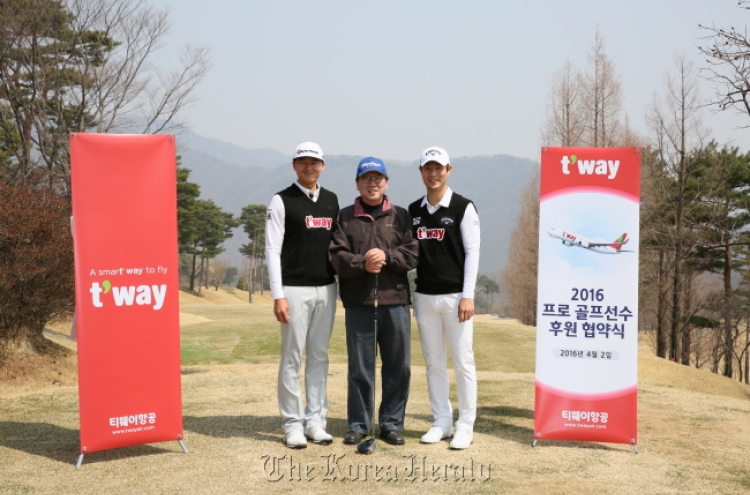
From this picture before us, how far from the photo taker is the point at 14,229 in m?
8.96

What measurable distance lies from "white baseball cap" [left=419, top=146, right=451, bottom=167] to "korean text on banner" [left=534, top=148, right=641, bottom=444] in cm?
81

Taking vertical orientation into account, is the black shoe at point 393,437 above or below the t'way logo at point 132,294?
below

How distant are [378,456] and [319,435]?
527 mm

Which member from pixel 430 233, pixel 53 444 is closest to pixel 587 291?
pixel 430 233

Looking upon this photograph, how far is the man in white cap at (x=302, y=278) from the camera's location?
5.09 m

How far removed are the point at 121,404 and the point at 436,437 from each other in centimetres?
221

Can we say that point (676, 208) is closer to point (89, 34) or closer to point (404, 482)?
point (89, 34)

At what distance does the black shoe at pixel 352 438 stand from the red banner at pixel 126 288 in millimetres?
1174

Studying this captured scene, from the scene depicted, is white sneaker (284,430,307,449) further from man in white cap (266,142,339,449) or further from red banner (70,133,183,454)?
red banner (70,133,183,454)

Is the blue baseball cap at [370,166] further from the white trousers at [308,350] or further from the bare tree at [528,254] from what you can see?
the bare tree at [528,254]

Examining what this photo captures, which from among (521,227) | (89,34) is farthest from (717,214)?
(89,34)

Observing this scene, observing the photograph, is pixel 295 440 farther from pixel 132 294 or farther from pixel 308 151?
pixel 308 151

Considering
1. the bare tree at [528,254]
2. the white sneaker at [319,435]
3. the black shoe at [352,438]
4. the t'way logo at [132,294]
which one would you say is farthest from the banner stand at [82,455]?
the bare tree at [528,254]

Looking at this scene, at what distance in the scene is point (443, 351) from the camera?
5.38 meters
